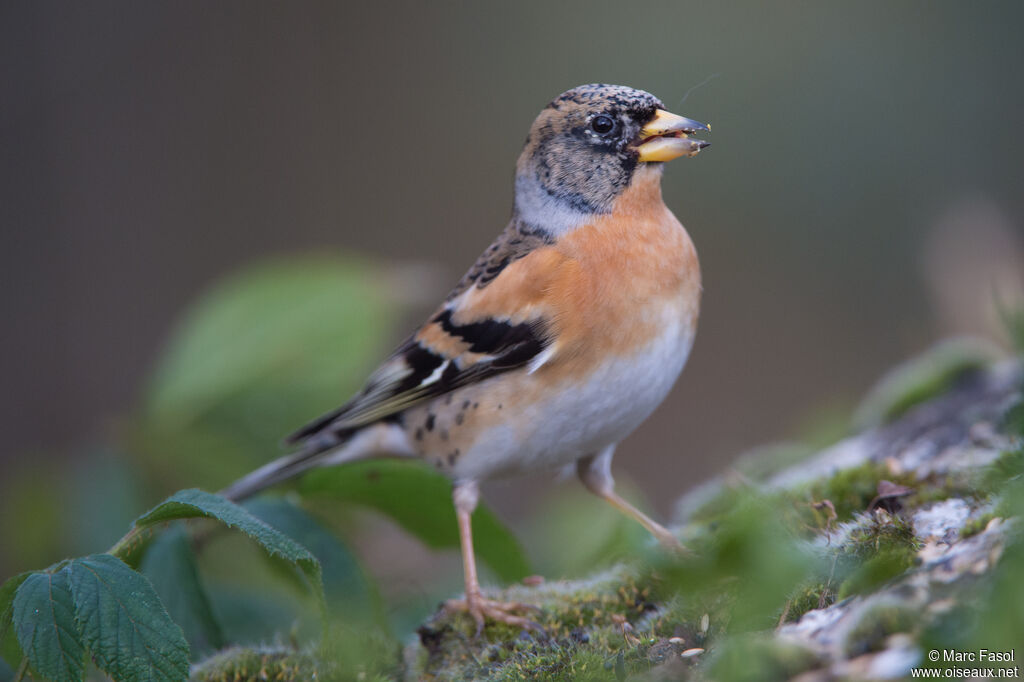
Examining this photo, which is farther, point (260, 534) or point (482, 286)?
point (482, 286)

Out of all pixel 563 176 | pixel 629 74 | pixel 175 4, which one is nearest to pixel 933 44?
pixel 629 74

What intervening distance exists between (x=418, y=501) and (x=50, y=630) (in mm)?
1185

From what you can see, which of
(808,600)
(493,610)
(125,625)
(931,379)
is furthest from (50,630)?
(931,379)

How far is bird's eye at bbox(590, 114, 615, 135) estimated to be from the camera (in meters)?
3.00

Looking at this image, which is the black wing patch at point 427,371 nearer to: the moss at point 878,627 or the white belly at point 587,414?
the white belly at point 587,414

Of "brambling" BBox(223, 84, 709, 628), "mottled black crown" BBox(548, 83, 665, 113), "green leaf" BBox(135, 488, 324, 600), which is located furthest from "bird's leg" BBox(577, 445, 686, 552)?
"green leaf" BBox(135, 488, 324, 600)

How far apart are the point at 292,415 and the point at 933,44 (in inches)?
244

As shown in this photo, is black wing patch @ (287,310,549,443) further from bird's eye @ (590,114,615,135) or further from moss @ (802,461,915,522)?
moss @ (802,461,915,522)

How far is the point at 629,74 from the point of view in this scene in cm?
721

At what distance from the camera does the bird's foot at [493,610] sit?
236 centimetres

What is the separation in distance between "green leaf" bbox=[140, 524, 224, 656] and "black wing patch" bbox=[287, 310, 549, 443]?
0.70 metres

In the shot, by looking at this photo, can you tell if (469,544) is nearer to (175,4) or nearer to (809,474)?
(809,474)

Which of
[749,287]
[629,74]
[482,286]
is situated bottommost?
[749,287]

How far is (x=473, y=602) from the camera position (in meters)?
2.46
